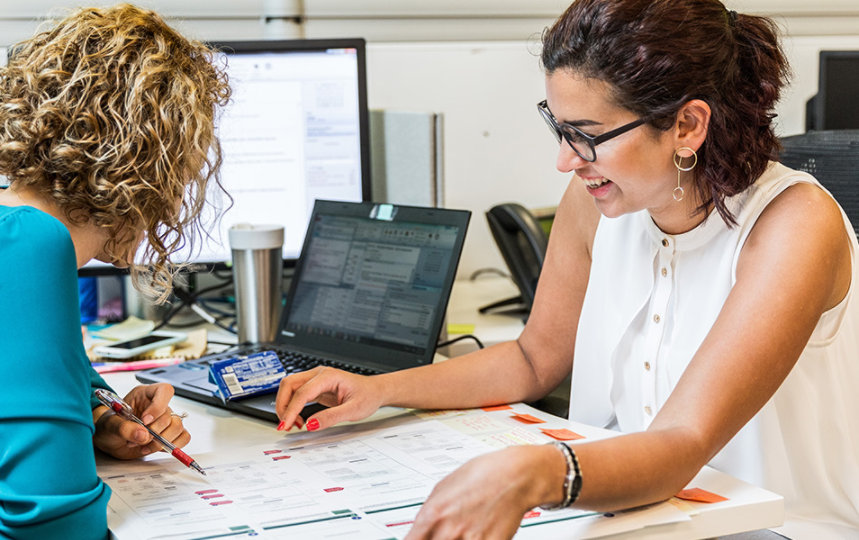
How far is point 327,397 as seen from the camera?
1.11 m

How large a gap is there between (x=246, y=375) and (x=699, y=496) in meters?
0.59

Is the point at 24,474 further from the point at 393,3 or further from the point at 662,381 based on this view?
the point at 393,3

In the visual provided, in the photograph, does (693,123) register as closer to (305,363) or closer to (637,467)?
(637,467)

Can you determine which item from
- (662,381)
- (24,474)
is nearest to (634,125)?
(662,381)

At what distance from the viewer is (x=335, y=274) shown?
4.64 ft

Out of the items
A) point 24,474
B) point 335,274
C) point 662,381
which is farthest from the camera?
point 335,274

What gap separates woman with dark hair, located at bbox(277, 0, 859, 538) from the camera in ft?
3.06

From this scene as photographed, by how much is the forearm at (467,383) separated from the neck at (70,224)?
37cm

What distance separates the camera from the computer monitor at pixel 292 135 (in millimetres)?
1646

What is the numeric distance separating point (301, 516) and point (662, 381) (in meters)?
0.51

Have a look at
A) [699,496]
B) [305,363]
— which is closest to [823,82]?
[305,363]

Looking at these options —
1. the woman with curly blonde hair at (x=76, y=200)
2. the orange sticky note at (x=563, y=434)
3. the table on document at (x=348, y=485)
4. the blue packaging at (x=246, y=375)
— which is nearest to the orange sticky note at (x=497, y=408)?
the table on document at (x=348, y=485)

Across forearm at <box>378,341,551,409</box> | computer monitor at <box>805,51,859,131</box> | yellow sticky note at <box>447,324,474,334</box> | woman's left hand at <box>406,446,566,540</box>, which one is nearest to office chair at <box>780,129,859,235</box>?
forearm at <box>378,341,551,409</box>

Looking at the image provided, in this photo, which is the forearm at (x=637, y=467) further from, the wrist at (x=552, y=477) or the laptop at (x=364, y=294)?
the laptop at (x=364, y=294)
